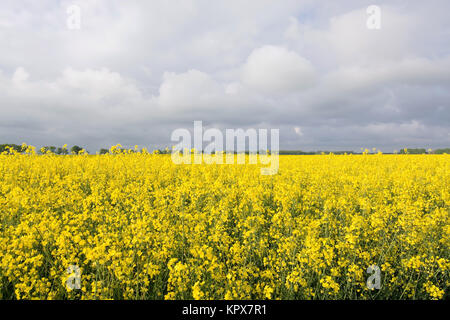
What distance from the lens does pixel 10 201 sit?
473cm

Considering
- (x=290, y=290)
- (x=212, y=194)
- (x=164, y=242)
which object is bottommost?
(x=290, y=290)

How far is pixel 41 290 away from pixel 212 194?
3.59m

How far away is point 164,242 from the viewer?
3311 millimetres

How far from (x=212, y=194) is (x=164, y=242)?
93.2 inches
